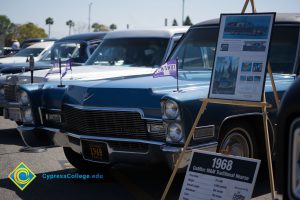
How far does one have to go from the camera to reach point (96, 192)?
5387mm

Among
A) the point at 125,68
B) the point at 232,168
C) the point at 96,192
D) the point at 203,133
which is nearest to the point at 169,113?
the point at 203,133

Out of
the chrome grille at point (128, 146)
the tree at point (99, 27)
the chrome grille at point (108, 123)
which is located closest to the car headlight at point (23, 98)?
the chrome grille at point (108, 123)

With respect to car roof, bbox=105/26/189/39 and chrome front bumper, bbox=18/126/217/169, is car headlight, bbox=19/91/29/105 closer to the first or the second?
chrome front bumper, bbox=18/126/217/169

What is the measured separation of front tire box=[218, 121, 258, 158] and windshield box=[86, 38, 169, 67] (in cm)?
245

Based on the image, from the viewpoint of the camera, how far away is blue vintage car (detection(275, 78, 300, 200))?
246cm

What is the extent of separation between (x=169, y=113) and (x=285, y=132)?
2.00 meters

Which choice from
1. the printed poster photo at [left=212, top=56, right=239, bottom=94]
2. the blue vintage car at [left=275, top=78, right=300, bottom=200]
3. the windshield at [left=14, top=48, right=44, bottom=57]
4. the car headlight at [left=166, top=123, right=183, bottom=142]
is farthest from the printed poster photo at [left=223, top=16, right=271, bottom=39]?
the windshield at [left=14, top=48, right=44, bottom=57]

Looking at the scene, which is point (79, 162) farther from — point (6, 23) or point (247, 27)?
point (6, 23)

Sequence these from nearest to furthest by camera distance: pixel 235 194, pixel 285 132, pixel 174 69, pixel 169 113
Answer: pixel 285 132, pixel 235 194, pixel 169 113, pixel 174 69

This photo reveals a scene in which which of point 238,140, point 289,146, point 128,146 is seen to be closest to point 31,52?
point 128,146

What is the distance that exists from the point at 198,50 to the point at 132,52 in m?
1.74

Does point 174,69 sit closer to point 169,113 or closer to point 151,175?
point 169,113

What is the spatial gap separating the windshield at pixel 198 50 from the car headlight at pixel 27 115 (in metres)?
1.85

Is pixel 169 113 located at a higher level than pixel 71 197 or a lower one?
higher
